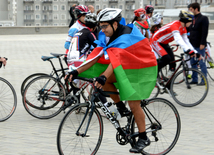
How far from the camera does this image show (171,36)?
338 inches

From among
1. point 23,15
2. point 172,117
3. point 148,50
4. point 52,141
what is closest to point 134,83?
point 148,50

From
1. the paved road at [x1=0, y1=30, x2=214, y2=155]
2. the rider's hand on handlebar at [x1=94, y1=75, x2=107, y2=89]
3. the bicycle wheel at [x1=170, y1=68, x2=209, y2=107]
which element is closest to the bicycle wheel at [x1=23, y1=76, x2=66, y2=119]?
the paved road at [x1=0, y1=30, x2=214, y2=155]

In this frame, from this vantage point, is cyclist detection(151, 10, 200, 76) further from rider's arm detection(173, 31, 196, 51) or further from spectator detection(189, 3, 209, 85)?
spectator detection(189, 3, 209, 85)

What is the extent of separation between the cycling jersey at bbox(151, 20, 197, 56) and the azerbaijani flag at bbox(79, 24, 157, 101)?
343 cm

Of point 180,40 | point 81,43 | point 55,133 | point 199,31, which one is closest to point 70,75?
point 55,133

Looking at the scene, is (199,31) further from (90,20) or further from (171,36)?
(90,20)

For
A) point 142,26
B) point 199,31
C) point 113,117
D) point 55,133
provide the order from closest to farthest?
point 113,117, point 55,133, point 199,31, point 142,26

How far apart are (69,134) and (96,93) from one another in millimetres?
514

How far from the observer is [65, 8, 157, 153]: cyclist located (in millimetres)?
4621

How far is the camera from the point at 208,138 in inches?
237

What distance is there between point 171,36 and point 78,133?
4.42 metres

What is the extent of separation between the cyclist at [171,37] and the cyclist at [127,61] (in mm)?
3425

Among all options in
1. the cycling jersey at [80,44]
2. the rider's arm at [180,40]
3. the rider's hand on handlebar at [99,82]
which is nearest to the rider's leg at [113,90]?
the rider's hand on handlebar at [99,82]

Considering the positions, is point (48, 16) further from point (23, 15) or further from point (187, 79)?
point (187, 79)
